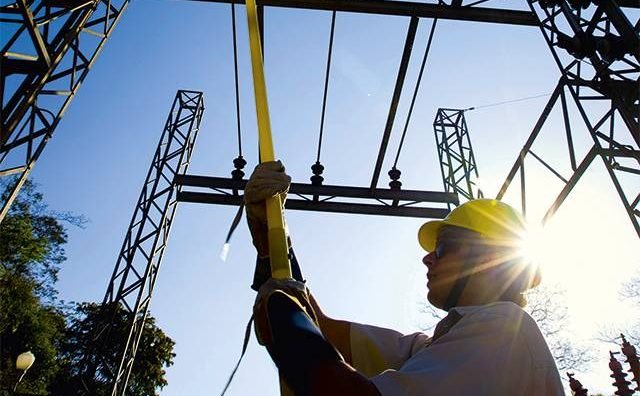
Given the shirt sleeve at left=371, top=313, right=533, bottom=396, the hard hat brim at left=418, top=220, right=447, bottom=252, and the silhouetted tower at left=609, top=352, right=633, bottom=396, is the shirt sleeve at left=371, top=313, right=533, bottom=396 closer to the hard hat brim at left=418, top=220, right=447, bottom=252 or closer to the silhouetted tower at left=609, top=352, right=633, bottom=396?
the hard hat brim at left=418, top=220, right=447, bottom=252

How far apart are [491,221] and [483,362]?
0.91 metres

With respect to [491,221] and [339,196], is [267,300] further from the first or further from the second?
[339,196]

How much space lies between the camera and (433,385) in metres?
1.01

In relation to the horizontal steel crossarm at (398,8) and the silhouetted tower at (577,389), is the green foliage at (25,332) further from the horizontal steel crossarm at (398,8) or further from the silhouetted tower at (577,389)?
the silhouetted tower at (577,389)

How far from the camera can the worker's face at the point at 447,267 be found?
1.66 metres

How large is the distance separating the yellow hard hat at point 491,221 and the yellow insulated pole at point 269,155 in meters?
0.88

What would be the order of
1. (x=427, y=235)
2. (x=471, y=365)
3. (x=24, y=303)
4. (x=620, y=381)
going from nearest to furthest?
(x=471, y=365)
(x=427, y=235)
(x=620, y=381)
(x=24, y=303)

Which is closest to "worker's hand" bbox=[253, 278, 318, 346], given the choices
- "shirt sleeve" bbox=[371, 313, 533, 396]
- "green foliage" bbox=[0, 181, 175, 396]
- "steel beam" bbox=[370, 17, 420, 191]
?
"shirt sleeve" bbox=[371, 313, 533, 396]

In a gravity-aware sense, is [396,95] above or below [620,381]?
above

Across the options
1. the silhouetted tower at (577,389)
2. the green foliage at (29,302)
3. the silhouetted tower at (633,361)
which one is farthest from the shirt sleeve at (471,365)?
the green foliage at (29,302)

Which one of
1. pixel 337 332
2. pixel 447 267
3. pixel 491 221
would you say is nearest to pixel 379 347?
pixel 337 332

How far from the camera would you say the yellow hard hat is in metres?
1.83

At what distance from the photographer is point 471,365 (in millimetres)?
1059

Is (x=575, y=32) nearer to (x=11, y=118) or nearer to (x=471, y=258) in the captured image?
(x=471, y=258)
